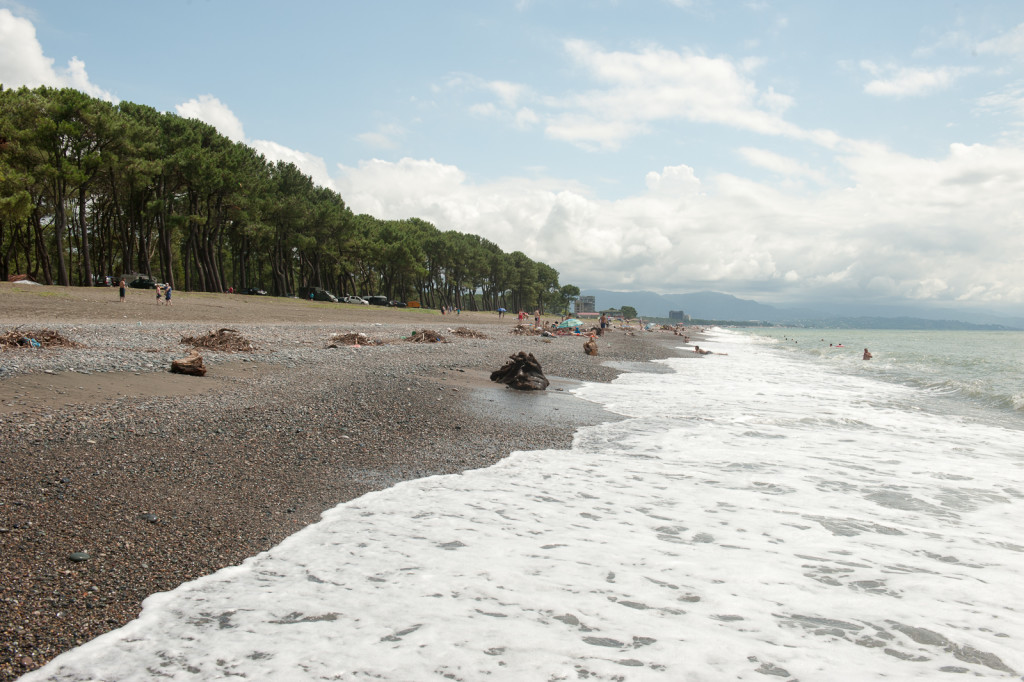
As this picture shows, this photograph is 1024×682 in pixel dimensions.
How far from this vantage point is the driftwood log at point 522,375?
46.7ft

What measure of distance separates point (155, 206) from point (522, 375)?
4099 centimetres

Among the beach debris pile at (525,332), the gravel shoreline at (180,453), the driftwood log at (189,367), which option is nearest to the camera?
the gravel shoreline at (180,453)

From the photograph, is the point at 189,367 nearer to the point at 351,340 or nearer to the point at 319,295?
the point at 351,340

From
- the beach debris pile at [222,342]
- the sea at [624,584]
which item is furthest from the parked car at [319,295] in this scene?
the sea at [624,584]

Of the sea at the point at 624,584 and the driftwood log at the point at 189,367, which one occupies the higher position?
the driftwood log at the point at 189,367

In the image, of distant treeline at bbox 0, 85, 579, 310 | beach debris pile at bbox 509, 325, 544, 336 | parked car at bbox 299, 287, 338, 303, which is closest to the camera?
distant treeline at bbox 0, 85, 579, 310

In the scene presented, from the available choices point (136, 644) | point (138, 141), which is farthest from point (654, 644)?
point (138, 141)

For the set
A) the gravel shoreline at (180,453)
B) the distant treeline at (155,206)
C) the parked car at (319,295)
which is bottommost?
the gravel shoreline at (180,453)

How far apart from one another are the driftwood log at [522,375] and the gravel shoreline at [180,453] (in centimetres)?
53

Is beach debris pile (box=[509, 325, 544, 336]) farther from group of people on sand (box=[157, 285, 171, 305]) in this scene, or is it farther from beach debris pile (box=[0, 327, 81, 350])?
beach debris pile (box=[0, 327, 81, 350])

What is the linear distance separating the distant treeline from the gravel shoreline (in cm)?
3237

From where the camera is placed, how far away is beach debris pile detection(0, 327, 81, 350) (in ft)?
36.3

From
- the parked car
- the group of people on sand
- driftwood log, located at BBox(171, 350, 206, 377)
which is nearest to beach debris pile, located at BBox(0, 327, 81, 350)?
driftwood log, located at BBox(171, 350, 206, 377)

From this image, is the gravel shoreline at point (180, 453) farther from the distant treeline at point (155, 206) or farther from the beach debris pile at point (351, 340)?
the distant treeline at point (155, 206)
